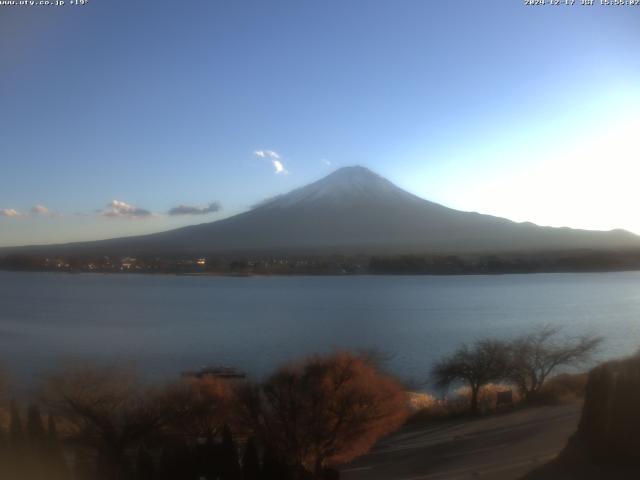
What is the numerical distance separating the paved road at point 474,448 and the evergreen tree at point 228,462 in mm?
1259

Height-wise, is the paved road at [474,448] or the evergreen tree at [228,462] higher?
the evergreen tree at [228,462]

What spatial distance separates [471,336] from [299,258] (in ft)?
49.7

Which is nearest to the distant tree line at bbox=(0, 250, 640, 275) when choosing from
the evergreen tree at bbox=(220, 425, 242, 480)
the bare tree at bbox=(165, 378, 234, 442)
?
the bare tree at bbox=(165, 378, 234, 442)

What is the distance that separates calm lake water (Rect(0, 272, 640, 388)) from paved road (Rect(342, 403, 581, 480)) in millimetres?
2189

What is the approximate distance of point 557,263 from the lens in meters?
19.5

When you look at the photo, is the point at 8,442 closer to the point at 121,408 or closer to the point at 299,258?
the point at 121,408

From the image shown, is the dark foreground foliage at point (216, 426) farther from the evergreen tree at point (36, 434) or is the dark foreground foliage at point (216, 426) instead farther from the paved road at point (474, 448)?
the paved road at point (474, 448)

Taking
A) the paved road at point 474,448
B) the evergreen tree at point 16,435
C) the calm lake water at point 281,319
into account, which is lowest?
the paved road at point 474,448

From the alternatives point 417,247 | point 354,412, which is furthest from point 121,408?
point 417,247

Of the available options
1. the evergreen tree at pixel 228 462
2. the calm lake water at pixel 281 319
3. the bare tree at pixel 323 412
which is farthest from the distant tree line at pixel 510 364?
the evergreen tree at pixel 228 462

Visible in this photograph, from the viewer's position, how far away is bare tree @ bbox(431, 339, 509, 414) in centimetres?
756

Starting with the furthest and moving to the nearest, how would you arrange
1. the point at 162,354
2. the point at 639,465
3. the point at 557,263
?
the point at 557,263 < the point at 162,354 < the point at 639,465

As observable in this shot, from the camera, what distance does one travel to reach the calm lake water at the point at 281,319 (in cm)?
904

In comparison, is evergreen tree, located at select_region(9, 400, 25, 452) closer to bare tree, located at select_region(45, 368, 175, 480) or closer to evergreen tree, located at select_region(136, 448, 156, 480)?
bare tree, located at select_region(45, 368, 175, 480)
